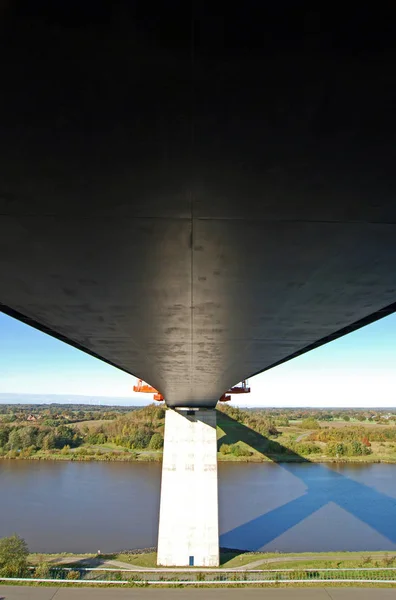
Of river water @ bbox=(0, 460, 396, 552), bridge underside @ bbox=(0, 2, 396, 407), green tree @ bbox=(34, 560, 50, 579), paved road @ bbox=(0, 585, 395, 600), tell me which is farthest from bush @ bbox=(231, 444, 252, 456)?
bridge underside @ bbox=(0, 2, 396, 407)

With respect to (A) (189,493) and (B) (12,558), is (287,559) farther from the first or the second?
(B) (12,558)

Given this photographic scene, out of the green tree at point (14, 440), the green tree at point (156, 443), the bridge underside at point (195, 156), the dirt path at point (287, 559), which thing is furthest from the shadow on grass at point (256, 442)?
the bridge underside at point (195, 156)

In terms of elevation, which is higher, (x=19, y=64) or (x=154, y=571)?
(x=19, y=64)

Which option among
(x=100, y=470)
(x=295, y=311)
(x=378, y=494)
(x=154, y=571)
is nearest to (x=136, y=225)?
(x=295, y=311)

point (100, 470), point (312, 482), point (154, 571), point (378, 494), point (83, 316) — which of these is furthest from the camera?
point (100, 470)

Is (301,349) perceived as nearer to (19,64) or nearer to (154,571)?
(19,64)

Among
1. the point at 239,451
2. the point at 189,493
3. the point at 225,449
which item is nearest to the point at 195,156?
the point at 189,493
